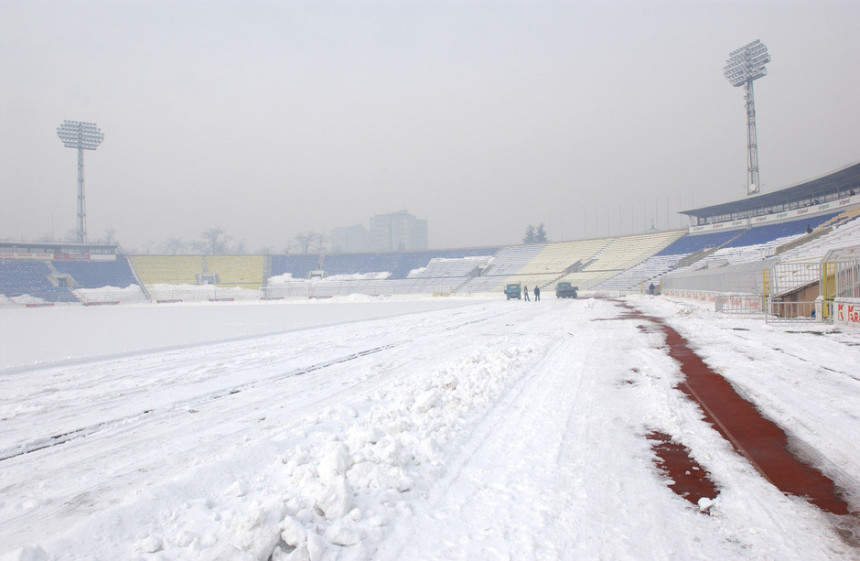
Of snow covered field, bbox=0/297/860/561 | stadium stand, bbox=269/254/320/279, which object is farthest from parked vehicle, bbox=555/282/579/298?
stadium stand, bbox=269/254/320/279

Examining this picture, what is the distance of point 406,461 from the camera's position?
412cm

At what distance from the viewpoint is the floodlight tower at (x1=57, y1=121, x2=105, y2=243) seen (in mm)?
68750

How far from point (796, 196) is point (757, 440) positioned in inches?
2334

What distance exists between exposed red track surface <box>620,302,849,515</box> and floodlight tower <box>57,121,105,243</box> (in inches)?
3146

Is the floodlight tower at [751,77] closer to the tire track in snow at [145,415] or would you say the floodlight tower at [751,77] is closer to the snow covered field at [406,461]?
the snow covered field at [406,461]

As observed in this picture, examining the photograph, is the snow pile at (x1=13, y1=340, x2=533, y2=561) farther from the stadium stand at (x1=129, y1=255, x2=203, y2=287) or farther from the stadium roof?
the stadium stand at (x1=129, y1=255, x2=203, y2=287)

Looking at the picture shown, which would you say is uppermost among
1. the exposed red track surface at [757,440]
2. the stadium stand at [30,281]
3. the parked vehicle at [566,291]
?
the stadium stand at [30,281]

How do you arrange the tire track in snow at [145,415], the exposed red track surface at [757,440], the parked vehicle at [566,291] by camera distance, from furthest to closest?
the parked vehicle at [566,291]
the tire track in snow at [145,415]
the exposed red track surface at [757,440]

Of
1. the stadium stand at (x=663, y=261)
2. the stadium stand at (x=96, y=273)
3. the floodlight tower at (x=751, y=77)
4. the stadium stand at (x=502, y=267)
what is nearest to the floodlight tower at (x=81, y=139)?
the stadium stand at (x=96, y=273)

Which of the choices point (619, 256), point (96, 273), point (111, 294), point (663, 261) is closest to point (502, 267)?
point (619, 256)

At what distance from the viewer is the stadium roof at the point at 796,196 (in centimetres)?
4362

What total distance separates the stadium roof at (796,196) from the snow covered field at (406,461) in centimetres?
4619

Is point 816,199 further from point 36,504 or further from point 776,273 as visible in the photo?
point 36,504

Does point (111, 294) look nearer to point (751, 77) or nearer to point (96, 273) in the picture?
point (96, 273)
